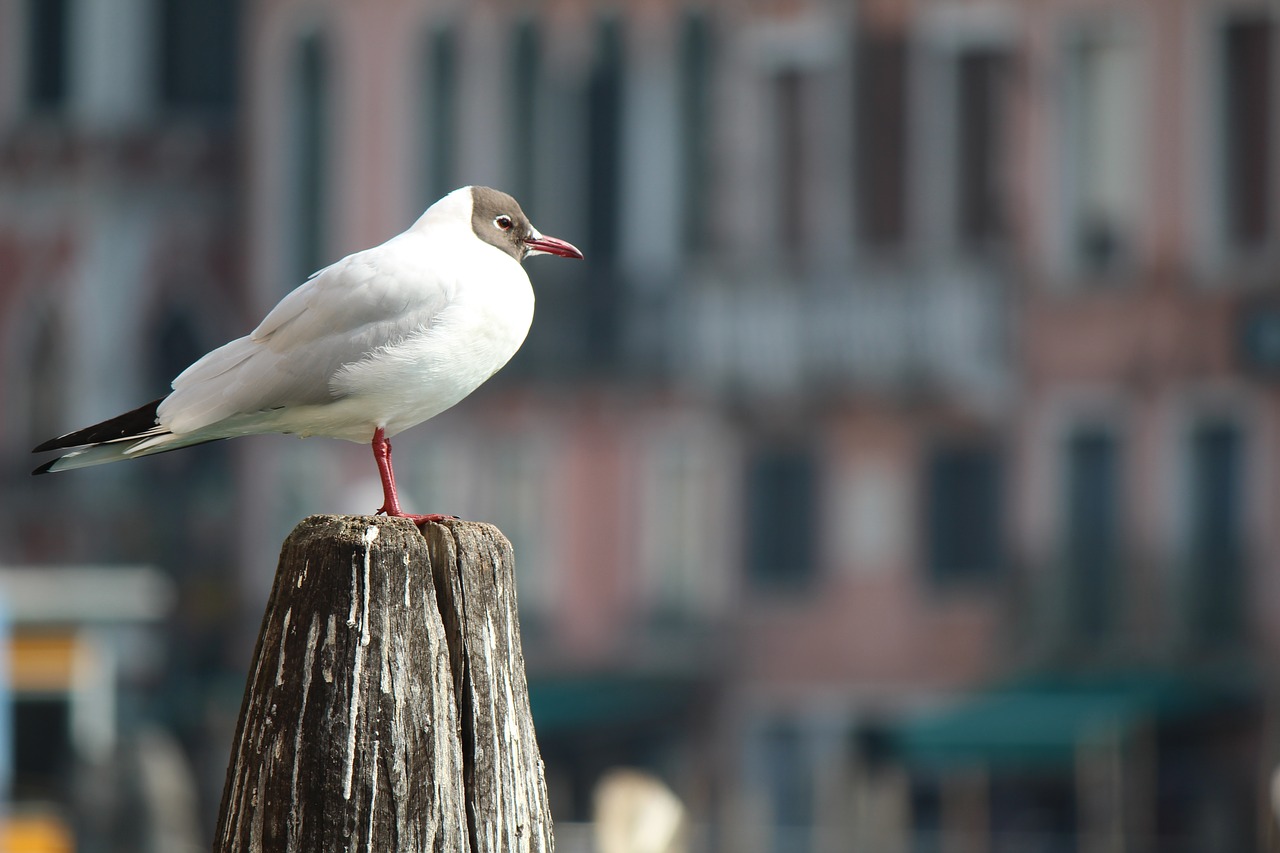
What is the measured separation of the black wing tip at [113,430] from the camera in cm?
278

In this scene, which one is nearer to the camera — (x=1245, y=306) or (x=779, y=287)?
(x=1245, y=306)

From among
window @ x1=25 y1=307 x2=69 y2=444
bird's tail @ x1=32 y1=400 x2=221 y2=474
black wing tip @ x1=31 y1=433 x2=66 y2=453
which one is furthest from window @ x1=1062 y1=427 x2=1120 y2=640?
black wing tip @ x1=31 y1=433 x2=66 y2=453

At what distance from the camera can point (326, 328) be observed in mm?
3404

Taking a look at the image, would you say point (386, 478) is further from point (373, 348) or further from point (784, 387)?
point (784, 387)

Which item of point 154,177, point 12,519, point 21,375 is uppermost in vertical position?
point 154,177

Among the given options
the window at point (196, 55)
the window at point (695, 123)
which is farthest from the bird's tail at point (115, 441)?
the window at point (196, 55)

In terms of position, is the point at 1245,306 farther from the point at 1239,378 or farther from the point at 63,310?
the point at 63,310

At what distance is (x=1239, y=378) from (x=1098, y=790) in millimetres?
4405

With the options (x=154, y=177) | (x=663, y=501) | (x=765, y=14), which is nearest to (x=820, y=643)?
(x=663, y=501)

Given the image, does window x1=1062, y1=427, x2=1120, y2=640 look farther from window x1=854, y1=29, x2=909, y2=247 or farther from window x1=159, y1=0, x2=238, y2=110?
window x1=159, y1=0, x2=238, y2=110

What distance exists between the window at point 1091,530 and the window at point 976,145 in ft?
7.36

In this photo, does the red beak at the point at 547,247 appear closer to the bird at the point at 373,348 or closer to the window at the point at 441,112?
the bird at the point at 373,348

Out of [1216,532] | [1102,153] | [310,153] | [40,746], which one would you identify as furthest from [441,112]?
[40,746]

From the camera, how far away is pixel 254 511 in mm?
25250
